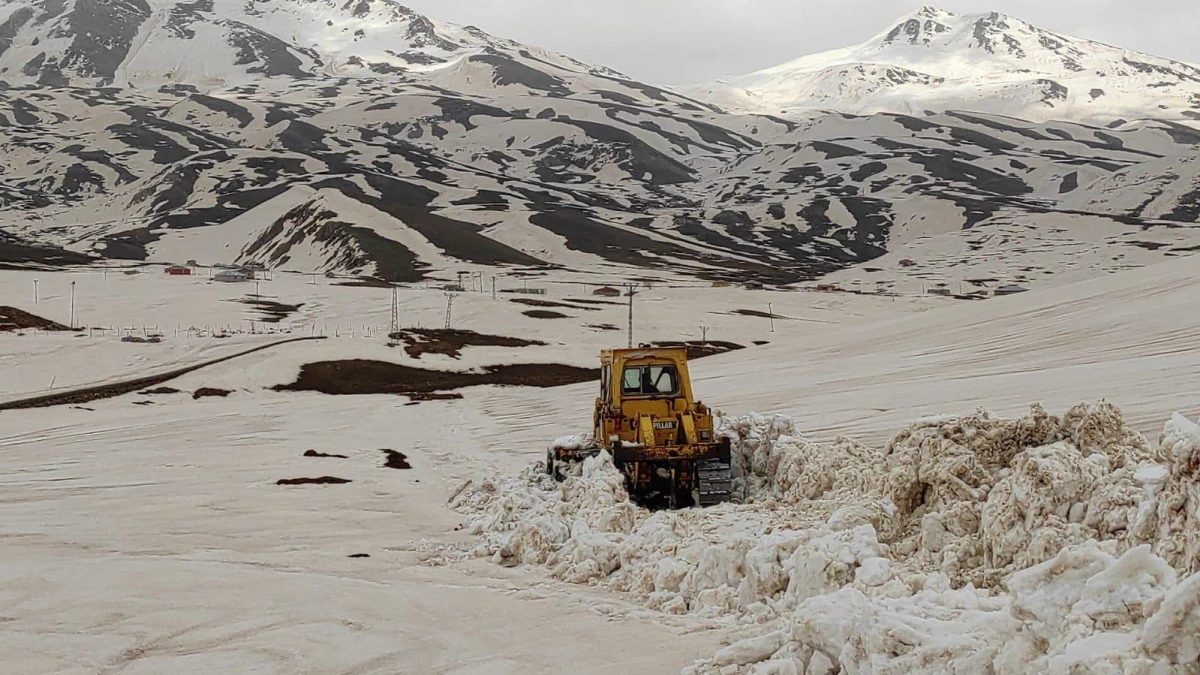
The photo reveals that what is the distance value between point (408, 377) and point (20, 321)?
76.3 feet

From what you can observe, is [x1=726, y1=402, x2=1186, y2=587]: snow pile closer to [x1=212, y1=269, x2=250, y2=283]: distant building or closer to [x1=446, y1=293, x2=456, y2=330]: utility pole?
[x1=446, y1=293, x2=456, y2=330]: utility pole

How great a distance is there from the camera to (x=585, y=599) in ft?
31.2

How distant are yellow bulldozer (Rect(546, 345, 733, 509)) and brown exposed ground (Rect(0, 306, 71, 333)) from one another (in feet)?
143

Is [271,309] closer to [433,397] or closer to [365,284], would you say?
[365,284]

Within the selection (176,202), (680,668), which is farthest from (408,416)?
(176,202)

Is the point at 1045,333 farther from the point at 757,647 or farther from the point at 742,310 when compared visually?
the point at 742,310

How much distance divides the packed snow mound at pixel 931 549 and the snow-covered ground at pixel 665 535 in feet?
0.08

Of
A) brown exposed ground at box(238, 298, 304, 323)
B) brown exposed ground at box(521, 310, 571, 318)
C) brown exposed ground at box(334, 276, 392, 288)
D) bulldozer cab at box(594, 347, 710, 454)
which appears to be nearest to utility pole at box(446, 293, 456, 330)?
brown exposed ground at box(521, 310, 571, 318)

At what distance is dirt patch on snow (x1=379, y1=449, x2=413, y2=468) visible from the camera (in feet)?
74.0

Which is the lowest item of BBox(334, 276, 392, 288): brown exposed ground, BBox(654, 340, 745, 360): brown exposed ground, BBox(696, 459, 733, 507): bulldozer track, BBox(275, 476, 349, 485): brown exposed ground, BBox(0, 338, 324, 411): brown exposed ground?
BBox(0, 338, 324, 411): brown exposed ground

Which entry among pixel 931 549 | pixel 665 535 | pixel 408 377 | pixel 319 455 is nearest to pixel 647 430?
pixel 665 535

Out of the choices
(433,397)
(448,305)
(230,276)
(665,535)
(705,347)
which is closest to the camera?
(665,535)

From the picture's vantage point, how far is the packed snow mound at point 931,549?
16.8 ft

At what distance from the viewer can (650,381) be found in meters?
17.0
